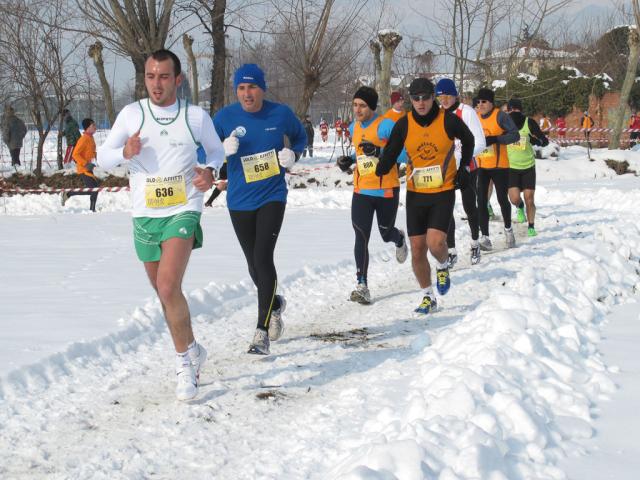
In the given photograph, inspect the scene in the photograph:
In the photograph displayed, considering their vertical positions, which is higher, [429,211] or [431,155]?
[431,155]

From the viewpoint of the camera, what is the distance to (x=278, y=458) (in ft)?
12.6

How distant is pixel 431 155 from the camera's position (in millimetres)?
6797

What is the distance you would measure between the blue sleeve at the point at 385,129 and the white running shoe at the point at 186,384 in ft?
11.9

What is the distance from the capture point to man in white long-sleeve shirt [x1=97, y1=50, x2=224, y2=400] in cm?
467

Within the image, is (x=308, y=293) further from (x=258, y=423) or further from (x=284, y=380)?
(x=258, y=423)

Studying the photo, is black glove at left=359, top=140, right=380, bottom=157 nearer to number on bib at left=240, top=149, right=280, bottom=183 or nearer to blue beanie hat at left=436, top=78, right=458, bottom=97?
blue beanie hat at left=436, top=78, right=458, bottom=97

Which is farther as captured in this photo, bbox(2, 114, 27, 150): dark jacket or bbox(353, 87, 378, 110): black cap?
bbox(2, 114, 27, 150): dark jacket

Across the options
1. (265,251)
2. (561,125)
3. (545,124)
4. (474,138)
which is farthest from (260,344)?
(561,125)

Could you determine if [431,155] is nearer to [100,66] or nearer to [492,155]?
[492,155]

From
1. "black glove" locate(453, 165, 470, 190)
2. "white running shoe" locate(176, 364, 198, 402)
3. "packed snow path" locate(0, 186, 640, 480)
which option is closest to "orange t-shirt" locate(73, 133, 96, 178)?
"packed snow path" locate(0, 186, 640, 480)

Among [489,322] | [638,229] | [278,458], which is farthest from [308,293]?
[638,229]

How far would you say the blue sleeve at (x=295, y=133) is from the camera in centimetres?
600

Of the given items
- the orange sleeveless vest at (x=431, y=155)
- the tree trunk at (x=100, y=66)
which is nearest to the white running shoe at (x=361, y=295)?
the orange sleeveless vest at (x=431, y=155)

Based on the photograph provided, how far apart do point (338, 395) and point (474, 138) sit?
3209 millimetres
